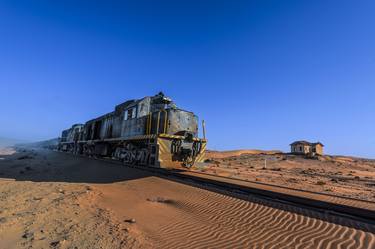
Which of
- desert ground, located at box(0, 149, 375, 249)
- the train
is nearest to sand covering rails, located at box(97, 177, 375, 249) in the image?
desert ground, located at box(0, 149, 375, 249)

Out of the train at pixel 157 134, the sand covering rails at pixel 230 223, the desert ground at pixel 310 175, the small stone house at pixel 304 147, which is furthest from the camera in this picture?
the small stone house at pixel 304 147

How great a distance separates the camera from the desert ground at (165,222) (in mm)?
4082

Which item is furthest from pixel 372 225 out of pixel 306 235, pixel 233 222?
pixel 233 222

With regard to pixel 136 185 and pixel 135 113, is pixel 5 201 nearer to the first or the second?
pixel 136 185

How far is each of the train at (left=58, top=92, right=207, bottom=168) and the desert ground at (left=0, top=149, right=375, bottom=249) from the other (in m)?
5.13

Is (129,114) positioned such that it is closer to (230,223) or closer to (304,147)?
(230,223)

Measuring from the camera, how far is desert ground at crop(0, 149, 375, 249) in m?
4.08

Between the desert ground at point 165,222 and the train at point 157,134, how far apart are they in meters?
5.13

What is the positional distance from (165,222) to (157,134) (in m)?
7.62

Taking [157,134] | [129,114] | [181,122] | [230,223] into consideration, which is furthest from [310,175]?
[230,223]

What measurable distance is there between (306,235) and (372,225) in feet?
5.23

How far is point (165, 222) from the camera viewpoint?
5.22 metres

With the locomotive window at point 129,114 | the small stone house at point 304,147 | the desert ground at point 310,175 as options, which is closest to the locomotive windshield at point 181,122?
the desert ground at point 310,175

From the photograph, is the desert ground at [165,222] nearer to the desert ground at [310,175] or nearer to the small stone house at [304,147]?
the desert ground at [310,175]
